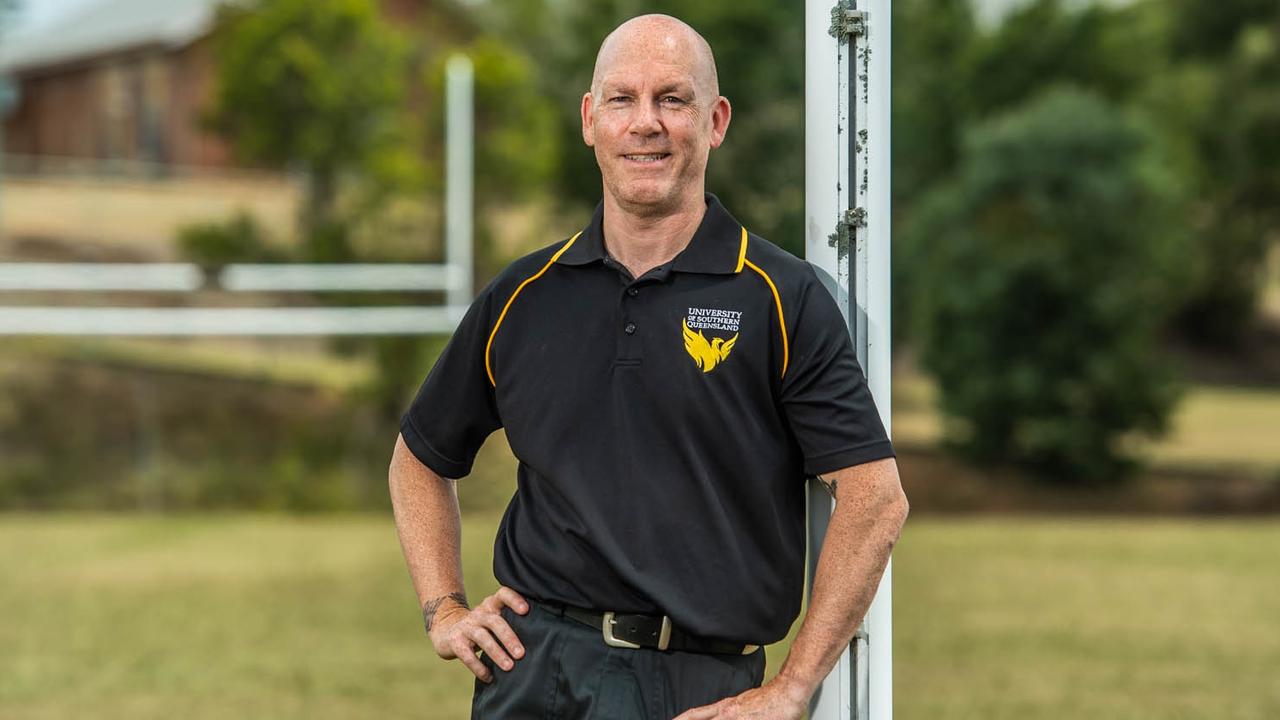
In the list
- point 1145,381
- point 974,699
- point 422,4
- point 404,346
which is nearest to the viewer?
point 974,699

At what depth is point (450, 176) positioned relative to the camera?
488 inches

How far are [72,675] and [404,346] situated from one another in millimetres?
7354

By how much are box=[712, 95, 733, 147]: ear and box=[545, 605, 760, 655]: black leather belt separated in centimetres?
54

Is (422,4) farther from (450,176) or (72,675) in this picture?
(72,675)

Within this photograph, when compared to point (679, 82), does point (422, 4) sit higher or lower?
higher

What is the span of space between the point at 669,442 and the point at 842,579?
0.24 metres

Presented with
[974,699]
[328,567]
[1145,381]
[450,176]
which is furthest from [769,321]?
[1145,381]

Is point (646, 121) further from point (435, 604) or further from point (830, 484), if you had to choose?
point (435, 604)

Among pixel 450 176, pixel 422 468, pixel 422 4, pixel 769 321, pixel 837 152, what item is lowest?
pixel 422 468

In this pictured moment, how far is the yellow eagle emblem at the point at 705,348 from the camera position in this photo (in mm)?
1720

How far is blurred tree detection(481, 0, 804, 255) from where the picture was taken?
61.2 feet

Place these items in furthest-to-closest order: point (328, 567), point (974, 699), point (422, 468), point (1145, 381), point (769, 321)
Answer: point (1145, 381), point (328, 567), point (974, 699), point (422, 468), point (769, 321)

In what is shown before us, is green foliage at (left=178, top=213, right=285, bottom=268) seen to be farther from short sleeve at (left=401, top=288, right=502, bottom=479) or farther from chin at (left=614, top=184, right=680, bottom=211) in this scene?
chin at (left=614, top=184, right=680, bottom=211)

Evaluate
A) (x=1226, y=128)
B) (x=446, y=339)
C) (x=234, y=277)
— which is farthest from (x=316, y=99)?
(x=1226, y=128)
